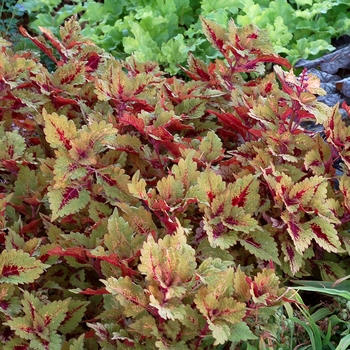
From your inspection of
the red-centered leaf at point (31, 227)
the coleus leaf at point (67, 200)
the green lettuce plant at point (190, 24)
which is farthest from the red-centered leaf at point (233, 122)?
the green lettuce plant at point (190, 24)

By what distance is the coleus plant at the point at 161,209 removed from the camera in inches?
44.5

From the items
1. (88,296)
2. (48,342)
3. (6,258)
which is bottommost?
(88,296)

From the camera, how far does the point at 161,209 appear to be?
1.25 m

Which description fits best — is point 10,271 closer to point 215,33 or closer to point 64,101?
point 64,101

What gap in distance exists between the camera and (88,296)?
1.41 m

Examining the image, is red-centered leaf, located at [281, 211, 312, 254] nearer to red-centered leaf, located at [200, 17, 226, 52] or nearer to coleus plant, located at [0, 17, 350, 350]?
coleus plant, located at [0, 17, 350, 350]

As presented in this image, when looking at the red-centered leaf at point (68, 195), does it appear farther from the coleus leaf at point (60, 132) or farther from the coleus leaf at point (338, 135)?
the coleus leaf at point (338, 135)

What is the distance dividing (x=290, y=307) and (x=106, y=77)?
2.73ft

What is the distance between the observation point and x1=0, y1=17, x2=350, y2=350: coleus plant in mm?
1130

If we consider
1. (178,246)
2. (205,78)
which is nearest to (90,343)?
(178,246)

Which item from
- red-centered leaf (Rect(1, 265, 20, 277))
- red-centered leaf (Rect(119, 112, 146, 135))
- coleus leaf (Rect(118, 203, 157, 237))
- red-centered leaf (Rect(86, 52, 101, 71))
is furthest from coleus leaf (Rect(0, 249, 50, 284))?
red-centered leaf (Rect(86, 52, 101, 71))

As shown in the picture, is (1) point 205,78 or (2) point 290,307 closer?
(2) point 290,307

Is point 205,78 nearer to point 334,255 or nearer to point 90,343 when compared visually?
point 334,255

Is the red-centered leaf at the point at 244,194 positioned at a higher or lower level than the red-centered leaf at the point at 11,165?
lower
